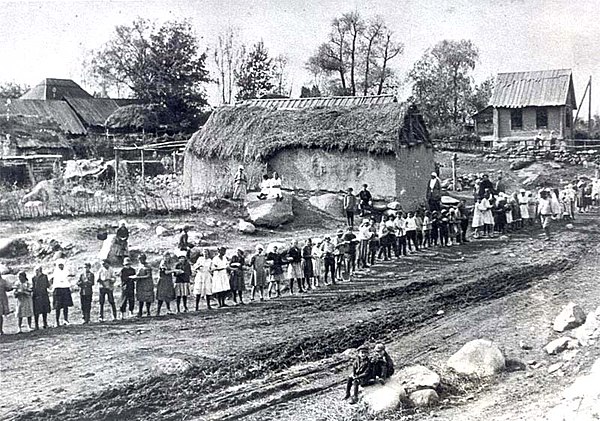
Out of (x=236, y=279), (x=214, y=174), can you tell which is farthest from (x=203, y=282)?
(x=214, y=174)

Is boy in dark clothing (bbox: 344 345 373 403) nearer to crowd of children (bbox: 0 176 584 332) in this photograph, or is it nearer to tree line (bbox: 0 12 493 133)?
crowd of children (bbox: 0 176 584 332)

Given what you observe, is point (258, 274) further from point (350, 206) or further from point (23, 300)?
point (23, 300)

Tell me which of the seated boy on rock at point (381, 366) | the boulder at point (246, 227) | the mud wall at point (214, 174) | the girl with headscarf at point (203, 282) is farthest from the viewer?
the mud wall at point (214, 174)

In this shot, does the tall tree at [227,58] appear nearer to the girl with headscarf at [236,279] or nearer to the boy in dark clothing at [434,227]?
the girl with headscarf at [236,279]

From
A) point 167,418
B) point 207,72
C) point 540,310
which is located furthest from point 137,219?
point 540,310

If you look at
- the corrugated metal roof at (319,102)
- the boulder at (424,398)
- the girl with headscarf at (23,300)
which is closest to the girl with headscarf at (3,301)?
the girl with headscarf at (23,300)
